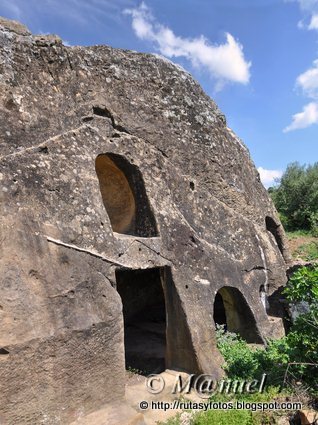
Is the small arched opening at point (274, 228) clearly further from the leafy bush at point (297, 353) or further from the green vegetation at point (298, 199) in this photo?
the green vegetation at point (298, 199)

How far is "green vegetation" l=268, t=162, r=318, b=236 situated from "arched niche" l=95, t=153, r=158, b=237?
14.1 m

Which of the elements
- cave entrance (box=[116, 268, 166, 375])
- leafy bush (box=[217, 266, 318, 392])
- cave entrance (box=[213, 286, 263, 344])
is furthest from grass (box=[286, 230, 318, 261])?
leafy bush (box=[217, 266, 318, 392])

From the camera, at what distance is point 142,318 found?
34.0 ft

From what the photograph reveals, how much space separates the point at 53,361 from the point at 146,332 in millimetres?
4974

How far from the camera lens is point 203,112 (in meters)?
8.76

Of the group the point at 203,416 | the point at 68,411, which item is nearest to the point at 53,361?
the point at 68,411

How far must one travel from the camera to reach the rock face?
4668mm

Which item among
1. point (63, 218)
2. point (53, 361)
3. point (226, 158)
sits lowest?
point (53, 361)

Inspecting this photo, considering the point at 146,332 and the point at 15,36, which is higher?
the point at 15,36

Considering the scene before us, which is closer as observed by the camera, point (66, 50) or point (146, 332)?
point (66, 50)

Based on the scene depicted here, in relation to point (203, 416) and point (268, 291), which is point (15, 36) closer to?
point (203, 416)

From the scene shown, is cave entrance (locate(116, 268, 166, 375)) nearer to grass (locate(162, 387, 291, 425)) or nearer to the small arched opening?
grass (locate(162, 387, 291, 425))

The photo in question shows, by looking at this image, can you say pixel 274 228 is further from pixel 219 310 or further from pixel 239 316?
pixel 239 316

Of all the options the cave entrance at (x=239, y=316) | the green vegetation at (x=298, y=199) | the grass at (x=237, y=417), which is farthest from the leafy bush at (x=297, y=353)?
the green vegetation at (x=298, y=199)
